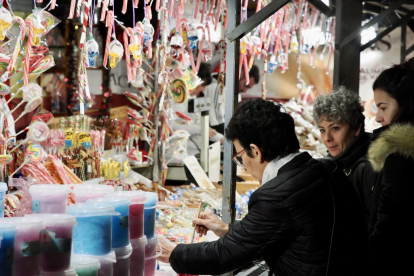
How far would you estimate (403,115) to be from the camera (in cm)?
256

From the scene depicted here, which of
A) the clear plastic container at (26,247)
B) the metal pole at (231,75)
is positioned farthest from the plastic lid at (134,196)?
the metal pole at (231,75)

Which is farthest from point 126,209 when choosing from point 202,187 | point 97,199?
point 202,187

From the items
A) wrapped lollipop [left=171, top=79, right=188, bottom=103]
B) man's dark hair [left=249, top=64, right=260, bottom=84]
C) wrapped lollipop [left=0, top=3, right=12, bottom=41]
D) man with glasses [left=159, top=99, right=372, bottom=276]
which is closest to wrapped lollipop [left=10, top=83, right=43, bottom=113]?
wrapped lollipop [left=0, top=3, right=12, bottom=41]

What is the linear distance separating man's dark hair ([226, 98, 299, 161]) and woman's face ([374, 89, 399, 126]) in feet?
2.83

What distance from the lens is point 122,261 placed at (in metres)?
1.80

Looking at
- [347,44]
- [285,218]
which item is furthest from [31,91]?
[347,44]

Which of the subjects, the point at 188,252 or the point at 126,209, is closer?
the point at 126,209

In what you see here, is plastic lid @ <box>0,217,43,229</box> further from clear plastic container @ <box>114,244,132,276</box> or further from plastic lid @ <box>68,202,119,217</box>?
clear plastic container @ <box>114,244,132,276</box>

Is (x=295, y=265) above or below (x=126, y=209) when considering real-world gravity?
below

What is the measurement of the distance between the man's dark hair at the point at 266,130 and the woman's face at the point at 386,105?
861mm

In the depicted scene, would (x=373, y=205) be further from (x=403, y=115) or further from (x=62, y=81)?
(x=62, y=81)

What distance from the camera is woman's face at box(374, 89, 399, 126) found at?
2.61 m

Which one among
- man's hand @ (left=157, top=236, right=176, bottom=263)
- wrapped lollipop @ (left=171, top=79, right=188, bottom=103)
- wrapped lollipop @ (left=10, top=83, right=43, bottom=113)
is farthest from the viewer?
wrapped lollipop @ (left=171, top=79, right=188, bottom=103)

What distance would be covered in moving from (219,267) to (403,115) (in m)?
1.23
